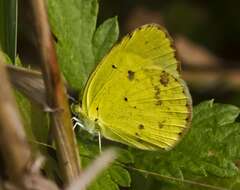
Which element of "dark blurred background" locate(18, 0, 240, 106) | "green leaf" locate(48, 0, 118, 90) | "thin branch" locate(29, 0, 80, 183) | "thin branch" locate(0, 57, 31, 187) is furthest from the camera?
"dark blurred background" locate(18, 0, 240, 106)

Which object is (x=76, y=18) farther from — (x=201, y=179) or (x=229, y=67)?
(x=229, y=67)

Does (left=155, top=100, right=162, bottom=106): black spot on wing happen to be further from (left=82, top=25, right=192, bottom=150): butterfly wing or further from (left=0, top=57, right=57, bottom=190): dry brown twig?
(left=0, top=57, right=57, bottom=190): dry brown twig

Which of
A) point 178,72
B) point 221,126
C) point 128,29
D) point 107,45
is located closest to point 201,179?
point 221,126

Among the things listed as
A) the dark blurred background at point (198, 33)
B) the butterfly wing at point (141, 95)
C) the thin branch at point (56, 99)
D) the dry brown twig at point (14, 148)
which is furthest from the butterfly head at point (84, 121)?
the dark blurred background at point (198, 33)

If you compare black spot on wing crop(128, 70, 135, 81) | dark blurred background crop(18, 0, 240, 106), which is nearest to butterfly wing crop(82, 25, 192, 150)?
black spot on wing crop(128, 70, 135, 81)

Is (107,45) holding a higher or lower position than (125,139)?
Answer: higher

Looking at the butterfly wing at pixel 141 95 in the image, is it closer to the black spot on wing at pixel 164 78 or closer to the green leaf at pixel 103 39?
the black spot on wing at pixel 164 78
